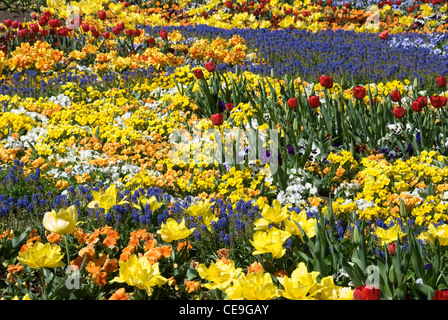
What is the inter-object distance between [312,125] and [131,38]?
4705 millimetres

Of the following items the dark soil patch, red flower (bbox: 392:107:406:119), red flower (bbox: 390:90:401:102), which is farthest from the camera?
the dark soil patch

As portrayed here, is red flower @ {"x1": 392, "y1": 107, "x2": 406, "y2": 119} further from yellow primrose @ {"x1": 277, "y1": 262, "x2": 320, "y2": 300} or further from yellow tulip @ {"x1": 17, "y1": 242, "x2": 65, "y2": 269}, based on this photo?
yellow tulip @ {"x1": 17, "y1": 242, "x2": 65, "y2": 269}

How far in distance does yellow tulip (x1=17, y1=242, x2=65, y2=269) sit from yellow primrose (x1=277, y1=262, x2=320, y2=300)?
114 centimetres

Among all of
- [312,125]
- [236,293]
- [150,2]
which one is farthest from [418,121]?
[150,2]

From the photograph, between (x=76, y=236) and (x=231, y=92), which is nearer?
(x=76, y=236)

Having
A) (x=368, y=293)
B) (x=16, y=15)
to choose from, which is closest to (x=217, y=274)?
(x=368, y=293)

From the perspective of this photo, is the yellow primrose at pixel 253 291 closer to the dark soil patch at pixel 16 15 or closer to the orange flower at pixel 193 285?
the orange flower at pixel 193 285

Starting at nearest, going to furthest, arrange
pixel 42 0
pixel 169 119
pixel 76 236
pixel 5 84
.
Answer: pixel 76 236
pixel 169 119
pixel 5 84
pixel 42 0

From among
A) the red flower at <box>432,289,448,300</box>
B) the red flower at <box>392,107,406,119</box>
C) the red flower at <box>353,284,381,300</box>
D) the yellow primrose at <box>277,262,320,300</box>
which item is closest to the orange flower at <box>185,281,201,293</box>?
the yellow primrose at <box>277,262,320,300</box>

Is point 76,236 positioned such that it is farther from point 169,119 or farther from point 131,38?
point 131,38

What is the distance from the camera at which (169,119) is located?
19.6 ft

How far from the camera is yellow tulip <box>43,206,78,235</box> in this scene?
262cm

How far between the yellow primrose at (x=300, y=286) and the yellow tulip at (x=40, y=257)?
1140mm

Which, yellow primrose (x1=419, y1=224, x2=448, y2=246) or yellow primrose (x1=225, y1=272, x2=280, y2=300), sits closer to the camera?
yellow primrose (x1=225, y1=272, x2=280, y2=300)
